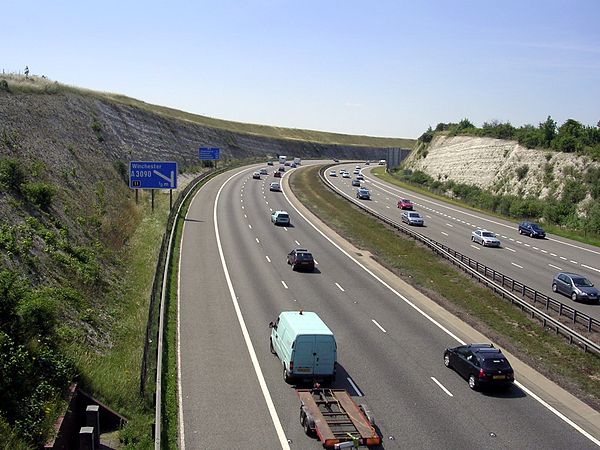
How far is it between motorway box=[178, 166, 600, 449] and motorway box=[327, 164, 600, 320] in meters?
9.10

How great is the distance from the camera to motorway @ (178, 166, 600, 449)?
687 inches

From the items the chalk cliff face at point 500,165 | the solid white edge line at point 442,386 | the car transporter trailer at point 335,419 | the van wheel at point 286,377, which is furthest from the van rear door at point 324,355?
the chalk cliff face at point 500,165

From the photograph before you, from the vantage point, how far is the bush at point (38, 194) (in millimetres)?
31531

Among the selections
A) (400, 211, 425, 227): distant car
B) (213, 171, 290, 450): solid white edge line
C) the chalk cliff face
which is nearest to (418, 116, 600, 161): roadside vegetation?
the chalk cliff face

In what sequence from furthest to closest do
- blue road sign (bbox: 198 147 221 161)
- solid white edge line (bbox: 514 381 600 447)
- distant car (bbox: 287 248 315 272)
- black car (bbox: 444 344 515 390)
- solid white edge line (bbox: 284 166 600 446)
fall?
blue road sign (bbox: 198 147 221 161) → distant car (bbox: 287 248 315 272) → black car (bbox: 444 344 515 390) → solid white edge line (bbox: 284 166 600 446) → solid white edge line (bbox: 514 381 600 447)

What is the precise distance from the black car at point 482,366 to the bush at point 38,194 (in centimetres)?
2238

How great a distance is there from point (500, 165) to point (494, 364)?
237ft

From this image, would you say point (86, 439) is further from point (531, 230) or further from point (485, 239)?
point (531, 230)

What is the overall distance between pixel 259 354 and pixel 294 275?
14133 millimetres

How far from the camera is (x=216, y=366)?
22.1 m

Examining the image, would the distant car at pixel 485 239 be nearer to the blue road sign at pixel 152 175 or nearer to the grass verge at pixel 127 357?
the blue road sign at pixel 152 175

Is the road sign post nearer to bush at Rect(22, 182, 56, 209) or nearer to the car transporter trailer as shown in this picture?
bush at Rect(22, 182, 56, 209)

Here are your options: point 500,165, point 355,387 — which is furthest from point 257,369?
point 500,165

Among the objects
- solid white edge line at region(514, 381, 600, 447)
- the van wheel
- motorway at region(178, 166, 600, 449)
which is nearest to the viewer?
motorway at region(178, 166, 600, 449)
